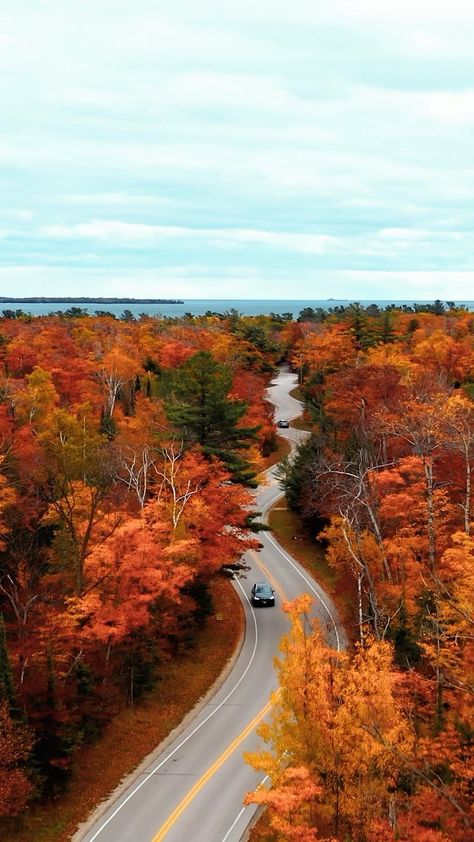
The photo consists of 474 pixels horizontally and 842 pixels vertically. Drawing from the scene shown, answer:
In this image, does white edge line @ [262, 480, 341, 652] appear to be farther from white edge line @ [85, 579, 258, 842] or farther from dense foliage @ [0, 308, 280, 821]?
dense foliage @ [0, 308, 280, 821]

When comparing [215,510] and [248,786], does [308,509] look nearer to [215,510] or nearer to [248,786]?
[215,510]

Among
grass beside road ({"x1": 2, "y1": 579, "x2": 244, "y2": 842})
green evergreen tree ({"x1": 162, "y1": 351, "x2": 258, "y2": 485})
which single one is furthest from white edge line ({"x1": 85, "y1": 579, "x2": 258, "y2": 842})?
green evergreen tree ({"x1": 162, "y1": 351, "x2": 258, "y2": 485})

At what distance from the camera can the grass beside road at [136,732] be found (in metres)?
26.4

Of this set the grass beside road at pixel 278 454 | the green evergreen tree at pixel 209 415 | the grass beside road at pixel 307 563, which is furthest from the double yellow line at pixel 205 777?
the grass beside road at pixel 278 454

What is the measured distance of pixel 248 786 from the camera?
88.8 ft

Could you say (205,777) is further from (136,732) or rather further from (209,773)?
(136,732)

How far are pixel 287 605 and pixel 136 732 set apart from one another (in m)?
12.4

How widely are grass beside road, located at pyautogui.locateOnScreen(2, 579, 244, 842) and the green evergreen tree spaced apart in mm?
9855

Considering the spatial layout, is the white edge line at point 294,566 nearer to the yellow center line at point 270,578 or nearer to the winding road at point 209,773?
the winding road at point 209,773

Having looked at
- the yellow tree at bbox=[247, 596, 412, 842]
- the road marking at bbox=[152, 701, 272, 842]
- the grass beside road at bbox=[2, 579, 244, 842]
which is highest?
the yellow tree at bbox=[247, 596, 412, 842]

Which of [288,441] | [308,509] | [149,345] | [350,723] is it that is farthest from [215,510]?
Answer: [149,345]

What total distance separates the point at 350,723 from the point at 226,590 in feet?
88.7

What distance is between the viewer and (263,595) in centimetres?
4475

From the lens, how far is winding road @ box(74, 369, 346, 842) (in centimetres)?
2483
